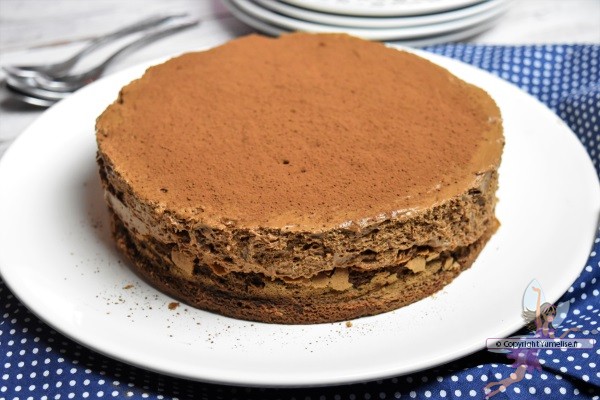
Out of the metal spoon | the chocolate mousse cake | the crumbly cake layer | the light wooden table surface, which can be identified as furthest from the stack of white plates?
the crumbly cake layer

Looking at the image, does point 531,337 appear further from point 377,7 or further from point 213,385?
point 377,7

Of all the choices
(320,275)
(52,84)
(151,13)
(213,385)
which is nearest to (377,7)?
(151,13)

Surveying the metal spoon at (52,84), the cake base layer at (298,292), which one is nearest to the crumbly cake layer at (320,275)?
the cake base layer at (298,292)

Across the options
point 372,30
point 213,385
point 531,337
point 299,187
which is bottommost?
point 213,385

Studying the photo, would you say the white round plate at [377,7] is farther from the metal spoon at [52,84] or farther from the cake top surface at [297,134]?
the metal spoon at [52,84]

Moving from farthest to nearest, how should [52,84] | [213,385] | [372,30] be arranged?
[372,30] < [52,84] < [213,385]

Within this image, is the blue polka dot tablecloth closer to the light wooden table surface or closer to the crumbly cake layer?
the crumbly cake layer
